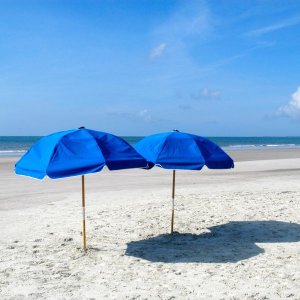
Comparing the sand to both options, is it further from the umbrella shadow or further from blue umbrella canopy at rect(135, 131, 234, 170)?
blue umbrella canopy at rect(135, 131, 234, 170)

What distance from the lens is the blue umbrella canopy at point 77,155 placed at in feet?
19.4

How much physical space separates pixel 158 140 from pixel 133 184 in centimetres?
930

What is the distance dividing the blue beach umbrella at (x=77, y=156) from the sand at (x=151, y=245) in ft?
4.76

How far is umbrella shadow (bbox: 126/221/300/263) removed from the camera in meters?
7.04

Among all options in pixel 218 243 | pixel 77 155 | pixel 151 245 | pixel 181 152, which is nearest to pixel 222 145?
pixel 218 243

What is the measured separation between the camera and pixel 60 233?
8.57m

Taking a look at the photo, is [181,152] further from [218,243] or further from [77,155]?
[218,243]

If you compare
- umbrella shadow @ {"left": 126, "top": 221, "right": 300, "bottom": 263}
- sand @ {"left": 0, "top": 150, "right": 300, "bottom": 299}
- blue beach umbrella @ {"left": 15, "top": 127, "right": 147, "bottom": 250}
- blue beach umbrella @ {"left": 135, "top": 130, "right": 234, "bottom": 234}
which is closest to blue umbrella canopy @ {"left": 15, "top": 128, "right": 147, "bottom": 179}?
blue beach umbrella @ {"left": 15, "top": 127, "right": 147, "bottom": 250}

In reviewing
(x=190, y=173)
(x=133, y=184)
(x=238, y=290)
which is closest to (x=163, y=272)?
(x=238, y=290)

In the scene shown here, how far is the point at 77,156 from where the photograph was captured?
6121 mm

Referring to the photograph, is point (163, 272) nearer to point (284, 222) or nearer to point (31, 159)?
point (31, 159)

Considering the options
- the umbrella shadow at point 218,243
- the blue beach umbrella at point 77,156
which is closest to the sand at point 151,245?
the umbrella shadow at point 218,243

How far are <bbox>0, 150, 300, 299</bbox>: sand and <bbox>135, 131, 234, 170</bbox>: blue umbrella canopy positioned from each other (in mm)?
1497

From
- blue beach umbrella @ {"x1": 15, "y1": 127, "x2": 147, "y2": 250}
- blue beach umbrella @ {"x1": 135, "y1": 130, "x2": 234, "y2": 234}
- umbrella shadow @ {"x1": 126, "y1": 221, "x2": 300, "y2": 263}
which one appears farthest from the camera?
umbrella shadow @ {"x1": 126, "y1": 221, "x2": 300, "y2": 263}
